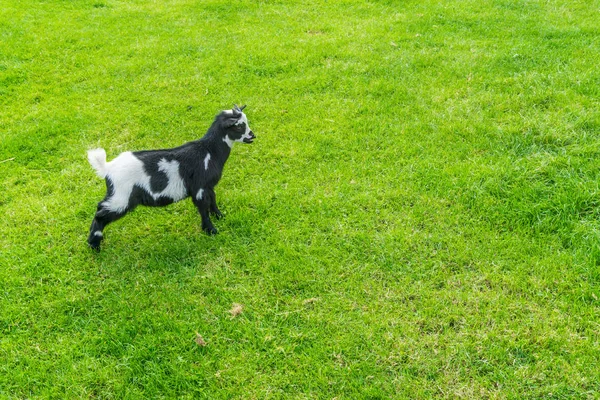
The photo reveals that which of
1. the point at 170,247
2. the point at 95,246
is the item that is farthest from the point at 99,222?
the point at 170,247

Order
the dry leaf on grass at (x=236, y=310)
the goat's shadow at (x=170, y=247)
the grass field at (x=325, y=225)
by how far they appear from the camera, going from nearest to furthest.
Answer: the grass field at (x=325, y=225) → the dry leaf on grass at (x=236, y=310) → the goat's shadow at (x=170, y=247)

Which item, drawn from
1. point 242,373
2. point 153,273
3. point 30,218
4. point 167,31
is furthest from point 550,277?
point 167,31

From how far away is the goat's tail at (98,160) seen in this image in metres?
4.35

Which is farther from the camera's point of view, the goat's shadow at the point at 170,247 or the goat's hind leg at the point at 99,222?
the goat's shadow at the point at 170,247

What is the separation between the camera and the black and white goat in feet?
14.5

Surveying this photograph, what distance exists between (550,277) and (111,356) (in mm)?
4281

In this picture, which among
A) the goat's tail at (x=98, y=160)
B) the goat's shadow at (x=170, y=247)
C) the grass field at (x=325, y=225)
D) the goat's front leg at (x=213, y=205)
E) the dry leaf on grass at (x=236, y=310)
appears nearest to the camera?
the grass field at (x=325, y=225)

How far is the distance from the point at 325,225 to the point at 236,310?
4.87ft

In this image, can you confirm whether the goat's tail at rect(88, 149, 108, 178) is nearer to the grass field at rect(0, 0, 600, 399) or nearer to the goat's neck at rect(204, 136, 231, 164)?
the grass field at rect(0, 0, 600, 399)

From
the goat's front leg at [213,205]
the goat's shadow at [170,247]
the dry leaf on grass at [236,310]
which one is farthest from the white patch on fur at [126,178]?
the dry leaf on grass at [236,310]

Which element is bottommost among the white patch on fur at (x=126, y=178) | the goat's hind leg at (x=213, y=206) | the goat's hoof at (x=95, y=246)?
the goat's hoof at (x=95, y=246)

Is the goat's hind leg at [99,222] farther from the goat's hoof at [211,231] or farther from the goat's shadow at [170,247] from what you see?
the goat's hoof at [211,231]

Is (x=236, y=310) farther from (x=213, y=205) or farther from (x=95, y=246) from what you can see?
(x=95, y=246)

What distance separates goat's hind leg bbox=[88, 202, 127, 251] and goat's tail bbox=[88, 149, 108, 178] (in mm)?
352
